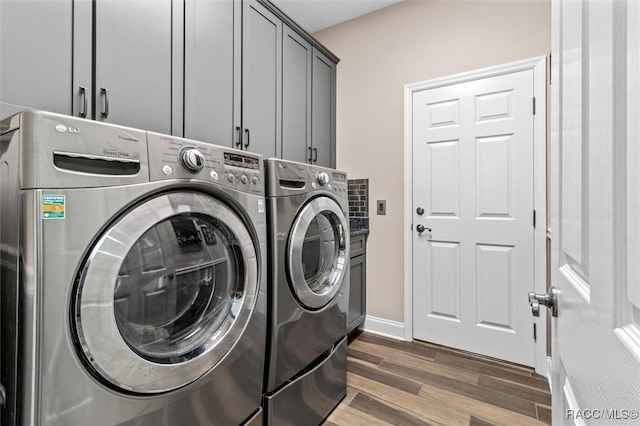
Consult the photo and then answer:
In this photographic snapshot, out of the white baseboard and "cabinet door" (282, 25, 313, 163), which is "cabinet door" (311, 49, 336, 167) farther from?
the white baseboard

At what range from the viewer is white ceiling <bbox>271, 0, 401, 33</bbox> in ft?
8.00

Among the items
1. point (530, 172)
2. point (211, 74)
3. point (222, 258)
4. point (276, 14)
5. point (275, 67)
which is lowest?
point (222, 258)

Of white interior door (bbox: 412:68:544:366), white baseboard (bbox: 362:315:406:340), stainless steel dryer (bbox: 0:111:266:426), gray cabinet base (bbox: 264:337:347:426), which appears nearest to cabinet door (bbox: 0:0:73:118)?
stainless steel dryer (bbox: 0:111:266:426)

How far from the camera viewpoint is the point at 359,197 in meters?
2.66

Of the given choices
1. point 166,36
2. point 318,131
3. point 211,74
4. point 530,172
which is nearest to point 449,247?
point 530,172

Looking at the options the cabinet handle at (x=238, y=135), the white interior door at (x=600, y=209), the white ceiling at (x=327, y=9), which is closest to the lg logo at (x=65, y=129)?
the white interior door at (x=600, y=209)

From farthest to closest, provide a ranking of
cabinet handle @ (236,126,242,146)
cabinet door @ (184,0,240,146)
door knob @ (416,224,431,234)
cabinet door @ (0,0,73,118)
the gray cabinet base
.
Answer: door knob @ (416,224,431,234) → cabinet handle @ (236,126,242,146) → cabinet door @ (184,0,240,146) → the gray cabinet base → cabinet door @ (0,0,73,118)

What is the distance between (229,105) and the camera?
1703 millimetres

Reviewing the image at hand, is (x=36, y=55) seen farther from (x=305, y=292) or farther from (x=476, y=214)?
(x=476, y=214)

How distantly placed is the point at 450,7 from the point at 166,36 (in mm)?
2061

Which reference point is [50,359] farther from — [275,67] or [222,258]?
[275,67]

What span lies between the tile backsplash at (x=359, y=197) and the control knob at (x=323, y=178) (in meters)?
1.11

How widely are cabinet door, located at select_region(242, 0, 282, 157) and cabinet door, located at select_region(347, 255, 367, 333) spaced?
1125mm

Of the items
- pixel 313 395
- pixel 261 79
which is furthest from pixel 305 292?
pixel 261 79
